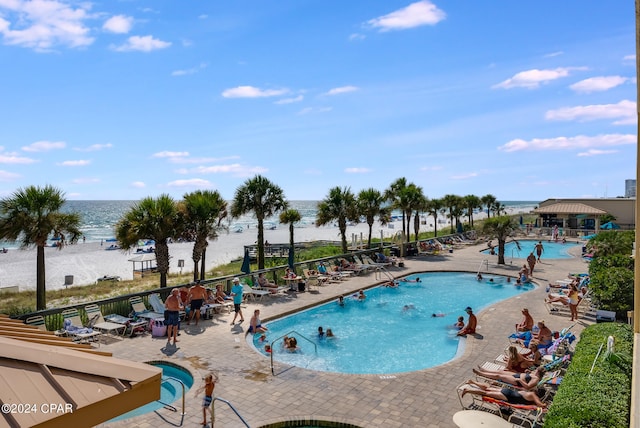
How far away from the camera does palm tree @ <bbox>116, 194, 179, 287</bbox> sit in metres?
15.8

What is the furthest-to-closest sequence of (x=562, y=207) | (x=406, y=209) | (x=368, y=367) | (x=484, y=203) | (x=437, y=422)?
1. (x=484, y=203)
2. (x=562, y=207)
3. (x=406, y=209)
4. (x=368, y=367)
5. (x=437, y=422)

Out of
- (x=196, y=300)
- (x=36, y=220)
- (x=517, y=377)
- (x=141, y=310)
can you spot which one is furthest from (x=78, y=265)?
(x=517, y=377)

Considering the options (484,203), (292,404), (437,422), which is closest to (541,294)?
(437,422)

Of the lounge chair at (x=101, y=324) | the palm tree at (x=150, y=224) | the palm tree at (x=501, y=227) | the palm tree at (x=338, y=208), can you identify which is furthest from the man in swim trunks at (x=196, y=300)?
the palm tree at (x=501, y=227)

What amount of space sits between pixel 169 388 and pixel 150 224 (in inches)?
316

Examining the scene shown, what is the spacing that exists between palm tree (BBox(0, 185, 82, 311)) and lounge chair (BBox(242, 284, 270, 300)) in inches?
265

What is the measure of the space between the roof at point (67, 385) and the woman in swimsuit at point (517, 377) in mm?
7714

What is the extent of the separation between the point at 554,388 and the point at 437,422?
9.63ft

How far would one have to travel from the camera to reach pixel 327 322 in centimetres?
1587

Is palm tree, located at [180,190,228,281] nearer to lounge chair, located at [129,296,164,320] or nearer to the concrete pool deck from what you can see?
lounge chair, located at [129,296,164,320]

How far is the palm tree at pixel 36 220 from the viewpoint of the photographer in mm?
13242

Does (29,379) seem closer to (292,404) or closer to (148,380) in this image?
(148,380)

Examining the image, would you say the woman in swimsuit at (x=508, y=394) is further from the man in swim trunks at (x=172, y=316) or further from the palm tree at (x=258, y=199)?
the palm tree at (x=258, y=199)

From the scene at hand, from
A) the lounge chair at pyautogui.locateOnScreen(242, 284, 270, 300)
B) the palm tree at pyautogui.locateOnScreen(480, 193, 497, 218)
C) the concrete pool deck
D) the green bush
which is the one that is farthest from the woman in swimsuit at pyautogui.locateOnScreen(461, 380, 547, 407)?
the palm tree at pyautogui.locateOnScreen(480, 193, 497, 218)
